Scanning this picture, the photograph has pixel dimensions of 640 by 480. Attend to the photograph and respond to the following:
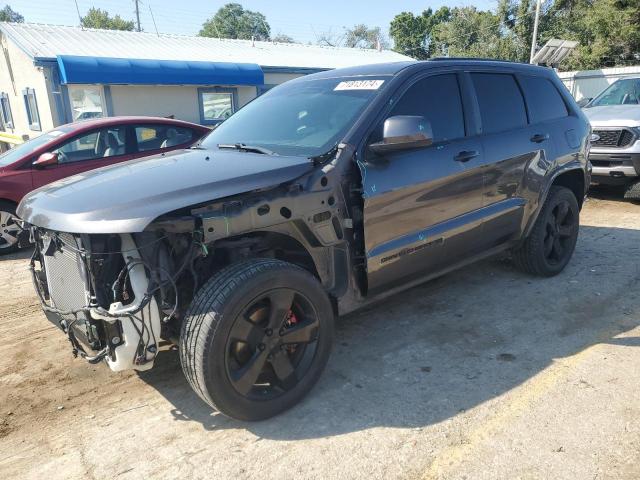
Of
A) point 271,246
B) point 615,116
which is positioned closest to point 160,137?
point 271,246

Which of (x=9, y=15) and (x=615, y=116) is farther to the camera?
(x=9, y=15)

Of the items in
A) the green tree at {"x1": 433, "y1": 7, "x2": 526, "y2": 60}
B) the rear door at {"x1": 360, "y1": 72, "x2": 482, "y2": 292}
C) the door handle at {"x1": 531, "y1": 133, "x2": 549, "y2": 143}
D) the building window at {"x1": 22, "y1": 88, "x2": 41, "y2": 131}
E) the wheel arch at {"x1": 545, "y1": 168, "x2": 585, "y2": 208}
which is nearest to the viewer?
the rear door at {"x1": 360, "y1": 72, "x2": 482, "y2": 292}

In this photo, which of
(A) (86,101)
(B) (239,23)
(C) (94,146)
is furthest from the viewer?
(B) (239,23)

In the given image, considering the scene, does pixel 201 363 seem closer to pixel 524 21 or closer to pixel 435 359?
pixel 435 359

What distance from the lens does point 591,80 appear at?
21.3 m

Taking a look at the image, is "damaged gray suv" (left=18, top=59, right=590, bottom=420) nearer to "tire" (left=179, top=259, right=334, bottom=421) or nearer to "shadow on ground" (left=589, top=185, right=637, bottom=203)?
"tire" (left=179, top=259, right=334, bottom=421)

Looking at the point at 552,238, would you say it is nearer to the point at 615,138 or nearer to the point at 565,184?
the point at 565,184

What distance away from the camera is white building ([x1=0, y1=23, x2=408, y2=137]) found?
1436 cm

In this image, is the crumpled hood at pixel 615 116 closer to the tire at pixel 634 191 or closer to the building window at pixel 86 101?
the tire at pixel 634 191

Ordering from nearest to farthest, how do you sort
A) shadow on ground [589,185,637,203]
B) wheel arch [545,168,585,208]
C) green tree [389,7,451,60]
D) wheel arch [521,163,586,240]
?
1. wheel arch [521,163,586,240]
2. wheel arch [545,168,585,208]
3. shadow on ground [589,185,637,203]
4. green tree [389,7,451,60]

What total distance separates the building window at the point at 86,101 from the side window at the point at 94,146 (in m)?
8.67

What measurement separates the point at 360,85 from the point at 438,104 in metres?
0.62

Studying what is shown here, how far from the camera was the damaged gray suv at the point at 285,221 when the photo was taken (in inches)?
102

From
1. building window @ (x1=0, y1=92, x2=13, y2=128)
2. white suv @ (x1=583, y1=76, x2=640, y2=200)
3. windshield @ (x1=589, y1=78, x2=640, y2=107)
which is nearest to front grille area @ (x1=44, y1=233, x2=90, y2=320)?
white suv @ (x1=583, y1=76, x2=640, y2=200)
